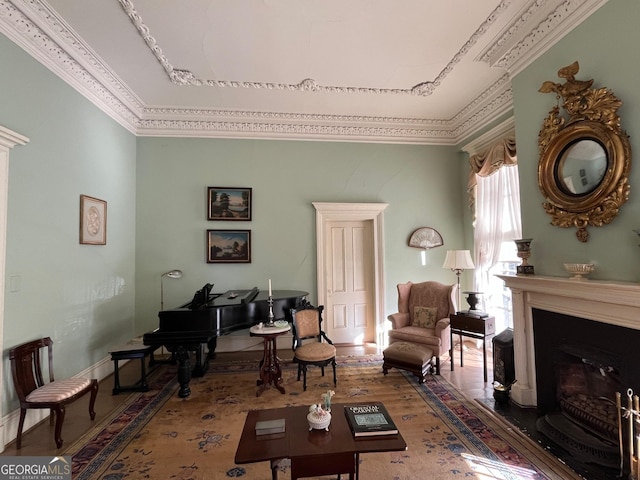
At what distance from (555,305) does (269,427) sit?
2.78 meters

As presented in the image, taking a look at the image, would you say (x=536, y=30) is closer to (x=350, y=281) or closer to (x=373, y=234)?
(x=373, y=234)

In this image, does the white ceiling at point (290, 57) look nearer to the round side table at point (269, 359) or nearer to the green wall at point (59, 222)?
the green wall at point (59, 222)

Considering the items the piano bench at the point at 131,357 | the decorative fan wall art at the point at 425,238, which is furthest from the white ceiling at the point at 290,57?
the piano bench at the point at 131,357

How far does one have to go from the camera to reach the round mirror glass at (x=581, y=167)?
8.20 feet

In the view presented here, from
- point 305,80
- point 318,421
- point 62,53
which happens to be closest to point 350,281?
point 305,80

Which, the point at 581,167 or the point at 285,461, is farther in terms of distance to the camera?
the point at 581,167

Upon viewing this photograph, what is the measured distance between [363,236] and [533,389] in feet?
10.8

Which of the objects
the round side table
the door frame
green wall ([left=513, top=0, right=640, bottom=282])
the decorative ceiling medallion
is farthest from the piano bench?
green wall ([left=513, top=0, right=640, bottom=282])

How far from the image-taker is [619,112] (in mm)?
2381

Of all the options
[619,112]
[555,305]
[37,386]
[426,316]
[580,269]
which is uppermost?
[619,112]

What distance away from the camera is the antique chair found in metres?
3.74

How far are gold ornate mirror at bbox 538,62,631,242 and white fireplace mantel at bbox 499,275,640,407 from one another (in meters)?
0.51

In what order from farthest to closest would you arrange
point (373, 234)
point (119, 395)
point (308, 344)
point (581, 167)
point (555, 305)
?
1. point (373, 234)
2. point (308, 344)
3. point (119, 395)
4. point (555, 305)
5. point (581, 167)

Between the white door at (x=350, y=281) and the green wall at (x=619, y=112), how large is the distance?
2735mm
